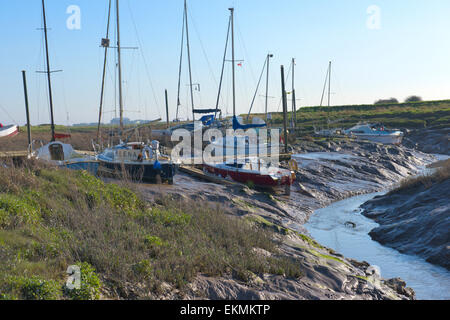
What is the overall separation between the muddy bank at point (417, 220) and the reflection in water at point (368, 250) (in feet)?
1.38

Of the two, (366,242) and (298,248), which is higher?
(298,248)

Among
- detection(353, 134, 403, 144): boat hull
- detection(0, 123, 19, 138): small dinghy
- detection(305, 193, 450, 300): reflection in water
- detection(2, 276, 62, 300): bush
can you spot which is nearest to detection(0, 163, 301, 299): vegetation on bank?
detection(2, 276, 62, 300): bush

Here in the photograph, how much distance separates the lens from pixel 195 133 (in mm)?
41688

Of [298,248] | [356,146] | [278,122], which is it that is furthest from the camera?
[278,122]

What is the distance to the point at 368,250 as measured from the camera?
16547 mm

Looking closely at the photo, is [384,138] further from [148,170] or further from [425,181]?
[148,170]

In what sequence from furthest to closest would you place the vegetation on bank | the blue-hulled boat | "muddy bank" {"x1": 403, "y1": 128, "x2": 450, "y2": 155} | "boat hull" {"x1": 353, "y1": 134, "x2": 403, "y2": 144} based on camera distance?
"muddy bank" {"x1": 403, "y1": 128, "x2": 450, "y2": 155} → "boat hull" {"x1": 353, "y1": 134, "x2": 403, "y2": 144} → the blue-hulled boat → the vegetation on bank

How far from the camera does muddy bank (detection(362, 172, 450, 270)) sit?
15447 mm

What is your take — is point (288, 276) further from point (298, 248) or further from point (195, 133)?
point (195, 133)

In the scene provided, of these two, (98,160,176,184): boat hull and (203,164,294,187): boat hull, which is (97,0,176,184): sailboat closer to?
(98,160,176,184): boat hull

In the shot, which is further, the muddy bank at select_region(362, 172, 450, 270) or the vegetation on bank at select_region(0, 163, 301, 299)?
the muddy bank at select_region(362, 172, 450, 270)

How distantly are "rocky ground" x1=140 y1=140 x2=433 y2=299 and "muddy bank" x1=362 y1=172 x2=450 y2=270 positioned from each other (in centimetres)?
288
